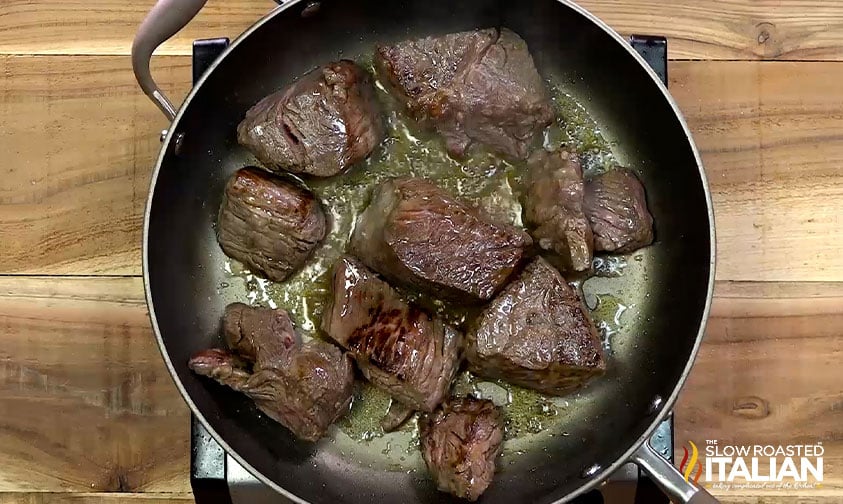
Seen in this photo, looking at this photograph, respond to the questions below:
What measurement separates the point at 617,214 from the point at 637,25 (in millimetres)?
660

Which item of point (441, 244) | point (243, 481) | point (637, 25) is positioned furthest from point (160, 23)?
point (637, 25)

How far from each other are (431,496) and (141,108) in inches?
58.9

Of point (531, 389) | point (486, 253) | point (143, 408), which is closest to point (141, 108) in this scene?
point (143, 408)

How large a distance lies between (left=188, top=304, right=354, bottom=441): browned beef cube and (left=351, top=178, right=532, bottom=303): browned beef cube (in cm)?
33

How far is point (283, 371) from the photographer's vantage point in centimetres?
211

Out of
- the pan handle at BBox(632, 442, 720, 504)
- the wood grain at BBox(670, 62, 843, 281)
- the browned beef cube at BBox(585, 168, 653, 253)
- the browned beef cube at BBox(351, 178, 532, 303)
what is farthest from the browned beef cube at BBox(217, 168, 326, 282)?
the wood grain at BBox(670, 62, 843, 281)

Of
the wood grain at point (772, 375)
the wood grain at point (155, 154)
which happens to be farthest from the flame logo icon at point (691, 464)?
the wood grain at point (155, 154)

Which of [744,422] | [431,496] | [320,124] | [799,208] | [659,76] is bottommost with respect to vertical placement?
[431,496]

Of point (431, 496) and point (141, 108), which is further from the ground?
point (141, 108)

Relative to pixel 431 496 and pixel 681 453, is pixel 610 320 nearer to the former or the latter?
pixel 681 453

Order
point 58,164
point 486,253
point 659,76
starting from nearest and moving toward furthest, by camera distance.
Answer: point 486,253 < point 659,76 < point 58,164

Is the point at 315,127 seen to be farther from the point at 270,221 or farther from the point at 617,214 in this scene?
the point at 617,214

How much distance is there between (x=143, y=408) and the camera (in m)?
2.34

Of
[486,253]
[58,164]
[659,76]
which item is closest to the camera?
[486,253]
